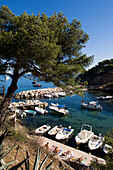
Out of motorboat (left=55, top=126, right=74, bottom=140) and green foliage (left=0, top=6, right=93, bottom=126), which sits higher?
green foliage (left=0, top=6, right=93, bottom=126)

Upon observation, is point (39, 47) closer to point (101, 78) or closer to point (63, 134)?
point (63, 134)

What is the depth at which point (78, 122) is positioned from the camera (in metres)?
19.1

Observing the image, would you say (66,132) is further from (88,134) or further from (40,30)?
(40,30)

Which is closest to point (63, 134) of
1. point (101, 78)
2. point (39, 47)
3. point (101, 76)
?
point (39, 47)

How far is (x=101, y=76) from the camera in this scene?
2594 inches

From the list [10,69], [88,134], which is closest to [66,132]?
[88,134]

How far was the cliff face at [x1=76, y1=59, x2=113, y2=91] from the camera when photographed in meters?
61.0

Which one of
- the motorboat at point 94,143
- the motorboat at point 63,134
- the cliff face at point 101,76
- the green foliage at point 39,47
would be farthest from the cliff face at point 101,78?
the green foliage at point 39,47

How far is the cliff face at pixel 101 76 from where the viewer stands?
200ft

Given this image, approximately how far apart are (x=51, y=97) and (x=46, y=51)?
3429 cm

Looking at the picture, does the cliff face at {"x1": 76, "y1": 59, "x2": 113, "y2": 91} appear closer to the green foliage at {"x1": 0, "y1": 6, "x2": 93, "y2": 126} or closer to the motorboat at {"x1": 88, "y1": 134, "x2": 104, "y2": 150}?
the motorboat at {"x1": 88, "y1": 134, "x2": 104, "y2": 150}

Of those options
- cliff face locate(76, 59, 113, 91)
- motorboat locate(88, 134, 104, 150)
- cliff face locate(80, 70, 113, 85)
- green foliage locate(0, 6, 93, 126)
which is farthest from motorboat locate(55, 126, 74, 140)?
cliff face locate(80, 70, 113, 85)

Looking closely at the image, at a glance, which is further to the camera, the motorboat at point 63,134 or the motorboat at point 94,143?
the motorboat at point 63,134

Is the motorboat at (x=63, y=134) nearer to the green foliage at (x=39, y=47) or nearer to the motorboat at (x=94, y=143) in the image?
the motorboat at (x=94, y=143)
